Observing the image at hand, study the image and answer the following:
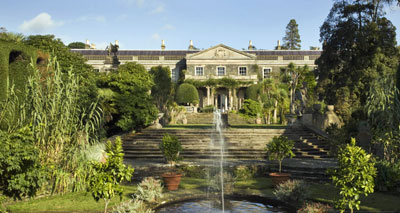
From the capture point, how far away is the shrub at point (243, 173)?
10.7 metres

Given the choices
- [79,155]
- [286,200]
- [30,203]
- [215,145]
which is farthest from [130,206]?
[215,145]

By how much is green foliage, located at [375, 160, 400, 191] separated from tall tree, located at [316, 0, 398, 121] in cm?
955

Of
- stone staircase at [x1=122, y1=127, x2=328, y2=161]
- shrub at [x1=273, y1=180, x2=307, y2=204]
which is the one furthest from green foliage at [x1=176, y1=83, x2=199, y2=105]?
shrub at [x1=273, y1=180, x2=307, y2=204]

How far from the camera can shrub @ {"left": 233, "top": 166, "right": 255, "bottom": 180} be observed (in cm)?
1070

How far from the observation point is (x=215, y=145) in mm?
15688

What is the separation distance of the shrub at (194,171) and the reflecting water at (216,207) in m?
3.03

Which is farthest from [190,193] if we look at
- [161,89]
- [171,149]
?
[161,89]

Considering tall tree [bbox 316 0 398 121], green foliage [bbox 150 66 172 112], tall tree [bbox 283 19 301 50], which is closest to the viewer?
tall tree [bbox 316 0 398 121]

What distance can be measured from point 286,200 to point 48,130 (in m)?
5.60

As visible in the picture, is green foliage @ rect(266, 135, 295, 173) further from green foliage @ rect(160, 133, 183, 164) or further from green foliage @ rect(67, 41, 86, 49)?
green foliage @ rect(67, 41, 86, 49)

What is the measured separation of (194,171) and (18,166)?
6.41 m

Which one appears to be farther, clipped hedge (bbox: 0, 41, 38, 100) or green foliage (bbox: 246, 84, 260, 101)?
green foliage (bbox: 246, 84, 260, 101)

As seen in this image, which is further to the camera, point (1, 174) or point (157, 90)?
point (157, 90)

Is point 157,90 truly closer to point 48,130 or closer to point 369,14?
point 369,14
